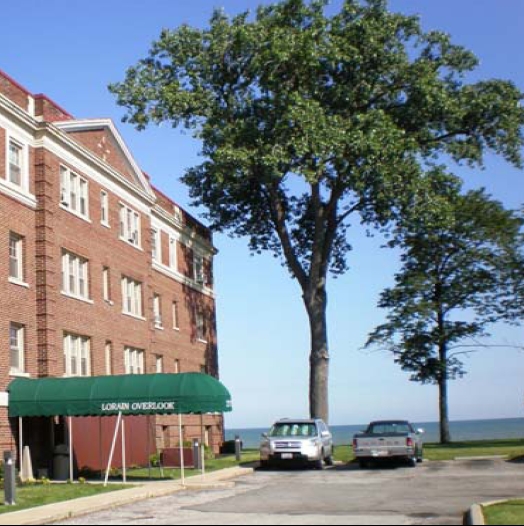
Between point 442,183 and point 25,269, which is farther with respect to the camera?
point 442,183

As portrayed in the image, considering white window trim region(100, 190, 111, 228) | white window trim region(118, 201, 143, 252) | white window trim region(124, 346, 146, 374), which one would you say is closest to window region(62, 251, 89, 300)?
white window trim region(100, 190, 111, 228)

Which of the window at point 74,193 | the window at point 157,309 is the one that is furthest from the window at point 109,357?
the window at point 157,309

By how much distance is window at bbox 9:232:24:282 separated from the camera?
27978mm

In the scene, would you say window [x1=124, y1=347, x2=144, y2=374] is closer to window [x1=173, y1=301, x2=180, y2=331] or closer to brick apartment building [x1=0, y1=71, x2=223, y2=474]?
brick apartment building [x1=0, y1=71, x2=223, y2=474]

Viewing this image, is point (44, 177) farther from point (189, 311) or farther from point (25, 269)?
point (189, 311)

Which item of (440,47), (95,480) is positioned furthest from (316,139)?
(95,480)

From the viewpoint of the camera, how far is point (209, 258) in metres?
50.4

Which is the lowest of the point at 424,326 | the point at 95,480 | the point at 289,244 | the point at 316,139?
the point at 95,480

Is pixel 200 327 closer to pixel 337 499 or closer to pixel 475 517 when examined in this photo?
pixel 337 499

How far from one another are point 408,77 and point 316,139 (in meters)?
6.21

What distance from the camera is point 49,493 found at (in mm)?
21156

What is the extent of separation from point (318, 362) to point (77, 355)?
38.6 feet

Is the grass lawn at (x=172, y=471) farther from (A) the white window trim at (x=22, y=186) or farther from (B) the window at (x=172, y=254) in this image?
(B) the window at (x=172, y=254)

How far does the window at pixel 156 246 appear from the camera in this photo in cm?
4153
